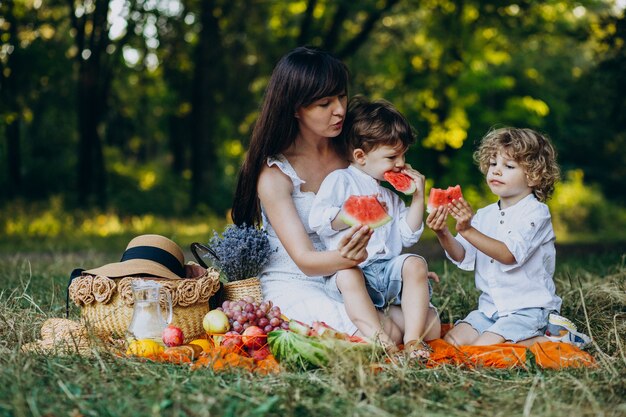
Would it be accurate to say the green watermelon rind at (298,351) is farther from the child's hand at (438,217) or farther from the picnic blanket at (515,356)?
the child's hand at (438,217)

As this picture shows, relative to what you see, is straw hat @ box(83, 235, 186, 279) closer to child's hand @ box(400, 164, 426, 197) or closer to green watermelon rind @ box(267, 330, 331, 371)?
green watermelon rind @ box(267, 330, 331, 371)

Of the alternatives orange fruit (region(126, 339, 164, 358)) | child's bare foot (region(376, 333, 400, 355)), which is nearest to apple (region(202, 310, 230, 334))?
orange fruit (region(126, 339, 164, 358))

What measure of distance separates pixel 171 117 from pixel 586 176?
13.4 metres

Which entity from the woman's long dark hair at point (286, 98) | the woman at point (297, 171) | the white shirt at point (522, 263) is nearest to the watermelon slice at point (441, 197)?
the white shirt at point (522, 263)

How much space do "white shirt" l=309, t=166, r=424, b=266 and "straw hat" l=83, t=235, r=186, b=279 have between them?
1030 millimetres

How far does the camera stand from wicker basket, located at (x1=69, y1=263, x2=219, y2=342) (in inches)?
169

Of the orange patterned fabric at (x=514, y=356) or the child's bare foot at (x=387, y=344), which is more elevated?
the child's bare foot at (x=387, y=344)

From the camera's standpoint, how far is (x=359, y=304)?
412 cm

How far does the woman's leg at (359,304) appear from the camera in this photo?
13.4 ft

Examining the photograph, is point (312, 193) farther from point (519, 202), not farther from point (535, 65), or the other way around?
point (535, 65)

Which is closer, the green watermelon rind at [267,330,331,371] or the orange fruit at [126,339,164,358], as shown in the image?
the green watermelon rind at [267,330,331,371]

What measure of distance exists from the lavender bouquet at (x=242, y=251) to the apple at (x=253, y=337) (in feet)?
1.98

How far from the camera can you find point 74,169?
20.7 metres

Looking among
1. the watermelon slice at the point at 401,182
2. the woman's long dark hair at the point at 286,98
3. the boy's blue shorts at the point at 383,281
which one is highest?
the woman's long dark hair at the point at 286,98
